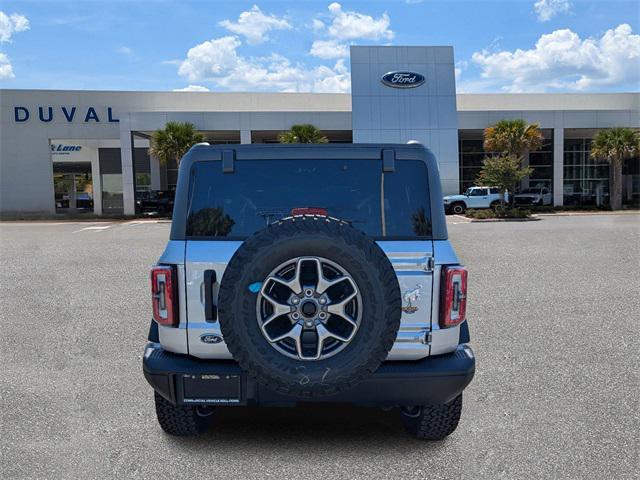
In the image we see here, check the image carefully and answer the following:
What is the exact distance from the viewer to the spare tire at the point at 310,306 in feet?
9.02

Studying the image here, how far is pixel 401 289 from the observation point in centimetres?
309

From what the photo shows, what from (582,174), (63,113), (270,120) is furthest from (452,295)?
(582,174)

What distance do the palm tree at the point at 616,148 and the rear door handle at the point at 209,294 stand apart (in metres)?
35.8

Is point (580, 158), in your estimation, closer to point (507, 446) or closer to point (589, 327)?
point (589, 327)

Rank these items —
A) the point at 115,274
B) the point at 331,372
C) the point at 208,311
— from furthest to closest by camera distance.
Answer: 1. the point at 115,274
2. the point at 208,311
3. the point at 331,372

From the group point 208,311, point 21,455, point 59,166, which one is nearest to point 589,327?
point 208,311

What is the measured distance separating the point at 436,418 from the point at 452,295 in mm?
919

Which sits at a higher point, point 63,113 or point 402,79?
point 402,79

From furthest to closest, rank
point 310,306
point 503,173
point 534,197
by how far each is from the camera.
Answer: point 534,197 → point 503,173 → point 310,306

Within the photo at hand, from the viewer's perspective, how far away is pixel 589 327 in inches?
257

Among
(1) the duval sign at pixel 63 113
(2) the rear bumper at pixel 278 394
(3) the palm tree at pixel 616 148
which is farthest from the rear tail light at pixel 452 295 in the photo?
(1) the duval sign at pixel 63 113

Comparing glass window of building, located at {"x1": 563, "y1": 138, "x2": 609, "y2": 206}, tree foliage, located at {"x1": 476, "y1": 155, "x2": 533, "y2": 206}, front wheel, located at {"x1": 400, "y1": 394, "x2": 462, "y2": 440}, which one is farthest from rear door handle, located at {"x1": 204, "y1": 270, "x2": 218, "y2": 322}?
glass window of building, located at {"x1": 563, "y1": 138, "x2": 609, "y2": 206}

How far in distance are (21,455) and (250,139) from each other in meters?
32.0

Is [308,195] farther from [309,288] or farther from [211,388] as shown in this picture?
[211,388]
